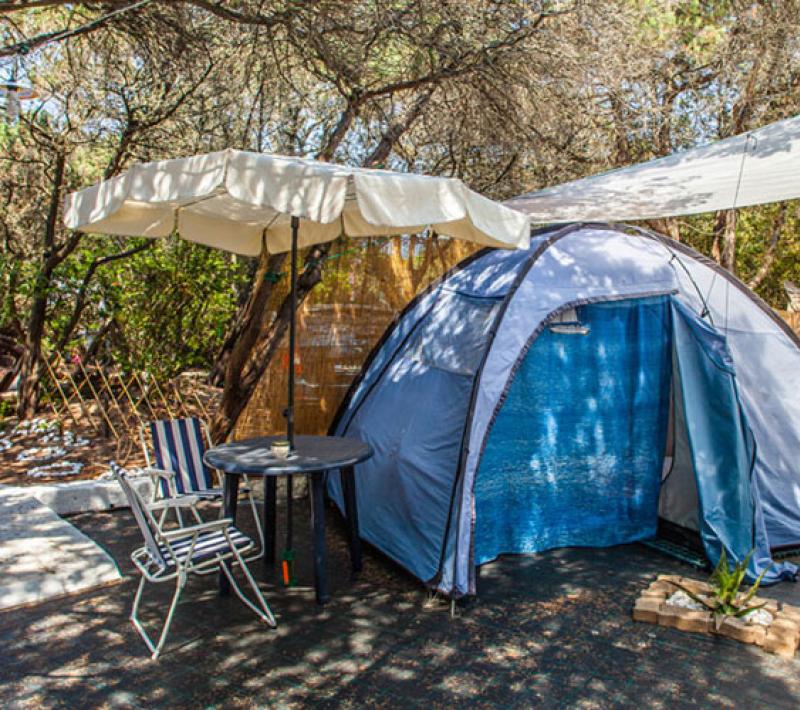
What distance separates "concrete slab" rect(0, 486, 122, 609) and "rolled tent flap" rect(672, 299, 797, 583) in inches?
144

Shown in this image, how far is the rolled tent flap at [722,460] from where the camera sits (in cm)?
461

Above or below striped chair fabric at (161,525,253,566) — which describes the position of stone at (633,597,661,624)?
below

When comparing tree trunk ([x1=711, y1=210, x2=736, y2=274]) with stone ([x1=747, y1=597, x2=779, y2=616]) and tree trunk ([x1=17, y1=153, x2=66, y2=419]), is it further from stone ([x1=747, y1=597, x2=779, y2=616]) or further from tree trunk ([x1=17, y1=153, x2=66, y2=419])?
tree trunk ([x1=17, y1=153, x2=66, y2=419])

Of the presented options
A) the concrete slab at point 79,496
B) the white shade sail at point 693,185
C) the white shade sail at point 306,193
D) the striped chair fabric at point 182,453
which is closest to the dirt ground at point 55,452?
the concrete slab at point 79,496

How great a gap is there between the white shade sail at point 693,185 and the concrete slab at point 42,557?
3.58 m

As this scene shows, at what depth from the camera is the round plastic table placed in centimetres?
405

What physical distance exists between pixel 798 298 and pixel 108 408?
12.2 meters

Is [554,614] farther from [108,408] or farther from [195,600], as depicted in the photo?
[108,408]

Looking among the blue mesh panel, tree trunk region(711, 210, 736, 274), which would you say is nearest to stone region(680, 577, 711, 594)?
the blue mesh panel

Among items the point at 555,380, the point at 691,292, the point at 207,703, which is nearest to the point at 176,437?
the point at 207,703

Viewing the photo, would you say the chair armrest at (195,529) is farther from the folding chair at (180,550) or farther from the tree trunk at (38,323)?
the tree trunk at (38,323)

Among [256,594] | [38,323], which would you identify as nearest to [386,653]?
[256,594]

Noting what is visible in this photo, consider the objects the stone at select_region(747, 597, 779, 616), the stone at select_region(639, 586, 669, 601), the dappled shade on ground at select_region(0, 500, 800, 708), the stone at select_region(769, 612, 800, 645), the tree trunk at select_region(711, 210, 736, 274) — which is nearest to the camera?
the dappled shade on ground at select_region(0, 500, 800, 708)

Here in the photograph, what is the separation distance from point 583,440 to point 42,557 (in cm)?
362
